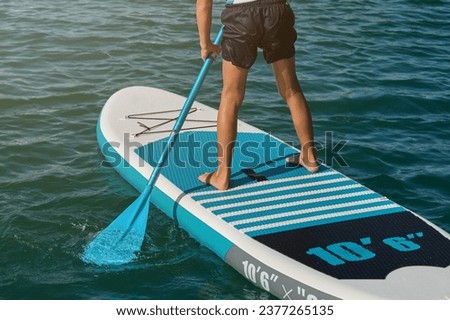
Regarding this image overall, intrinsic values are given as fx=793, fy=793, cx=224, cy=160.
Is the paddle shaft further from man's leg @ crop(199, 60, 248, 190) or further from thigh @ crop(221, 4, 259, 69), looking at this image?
thigh @ crop(221, 4, 259, 69)

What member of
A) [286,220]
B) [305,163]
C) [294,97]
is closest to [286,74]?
[294,97]

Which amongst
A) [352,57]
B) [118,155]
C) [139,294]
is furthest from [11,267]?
[352,57]

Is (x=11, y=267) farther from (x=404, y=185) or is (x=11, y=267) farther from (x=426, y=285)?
(x=404, y=185)

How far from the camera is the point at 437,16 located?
434 inches

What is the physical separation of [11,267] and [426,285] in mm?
2484

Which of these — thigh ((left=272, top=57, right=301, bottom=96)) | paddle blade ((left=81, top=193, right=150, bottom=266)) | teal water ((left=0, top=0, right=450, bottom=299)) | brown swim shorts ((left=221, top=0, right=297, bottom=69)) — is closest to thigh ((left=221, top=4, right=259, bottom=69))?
brown swim shorts ((left=221, top=0, right=297, bottom=69))

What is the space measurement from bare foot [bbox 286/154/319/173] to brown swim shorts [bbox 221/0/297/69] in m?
1.01

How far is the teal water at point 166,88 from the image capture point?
16.1 ft

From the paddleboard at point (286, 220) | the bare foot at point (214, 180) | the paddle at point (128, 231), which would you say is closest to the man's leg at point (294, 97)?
the paddleboard at point (286, 220)

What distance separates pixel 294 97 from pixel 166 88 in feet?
10.0

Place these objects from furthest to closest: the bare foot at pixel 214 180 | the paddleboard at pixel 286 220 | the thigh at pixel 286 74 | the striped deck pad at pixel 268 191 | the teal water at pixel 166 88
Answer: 1. the bare foot at pixel 214 180
2. the thigh at pixel 286 74
3. the striped deck pad at pixel 268 191
4. the teal water at pixel 166 88
5. the paddleboard at pixel 286 220

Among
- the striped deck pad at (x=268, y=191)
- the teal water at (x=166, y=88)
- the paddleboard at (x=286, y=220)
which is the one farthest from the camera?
the striped deck pad at (x=268, y=191)

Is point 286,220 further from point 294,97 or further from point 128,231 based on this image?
point 128,231

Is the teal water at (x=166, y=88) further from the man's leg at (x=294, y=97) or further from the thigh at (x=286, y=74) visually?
the thigh at (x=286, y=74)
